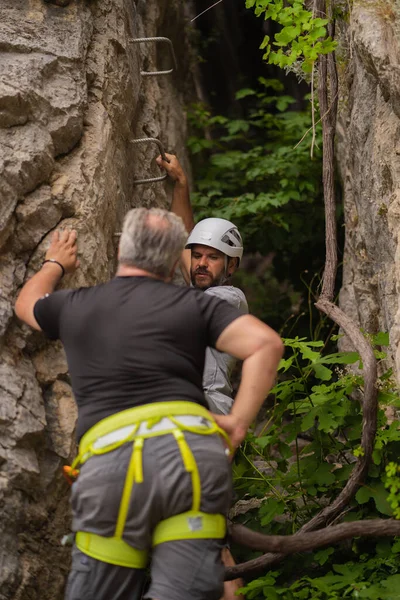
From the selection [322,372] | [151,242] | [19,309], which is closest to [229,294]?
[322,372]

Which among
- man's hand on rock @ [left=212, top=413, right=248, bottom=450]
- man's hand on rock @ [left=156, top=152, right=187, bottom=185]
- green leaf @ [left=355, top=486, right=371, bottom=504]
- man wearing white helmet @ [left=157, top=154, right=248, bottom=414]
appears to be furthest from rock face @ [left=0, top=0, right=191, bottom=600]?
green leaf @ [left=355, top=486, right=371, bottom=504]

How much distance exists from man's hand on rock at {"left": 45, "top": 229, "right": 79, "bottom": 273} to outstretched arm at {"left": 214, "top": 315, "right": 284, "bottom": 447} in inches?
46.2

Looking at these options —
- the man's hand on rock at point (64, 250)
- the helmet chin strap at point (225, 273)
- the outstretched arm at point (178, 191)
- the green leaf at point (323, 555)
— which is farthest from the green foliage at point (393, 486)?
the outstretched arm at point (178, 191)

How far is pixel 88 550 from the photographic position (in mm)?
2928

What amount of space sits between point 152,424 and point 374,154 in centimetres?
274

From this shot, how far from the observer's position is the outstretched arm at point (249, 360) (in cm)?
298

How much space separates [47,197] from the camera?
4.09m

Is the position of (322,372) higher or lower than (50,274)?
lower

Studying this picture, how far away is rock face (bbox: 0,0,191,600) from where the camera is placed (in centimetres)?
359

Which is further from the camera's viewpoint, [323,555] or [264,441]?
[264,441]

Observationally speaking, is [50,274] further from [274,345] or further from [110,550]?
[110,550]

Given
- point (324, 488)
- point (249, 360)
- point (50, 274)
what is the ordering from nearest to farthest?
point (249, 360) < point (50, 274) < point (324, 488)

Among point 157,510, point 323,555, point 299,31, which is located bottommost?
point 323,555

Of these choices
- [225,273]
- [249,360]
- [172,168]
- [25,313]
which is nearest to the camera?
[249,360]
